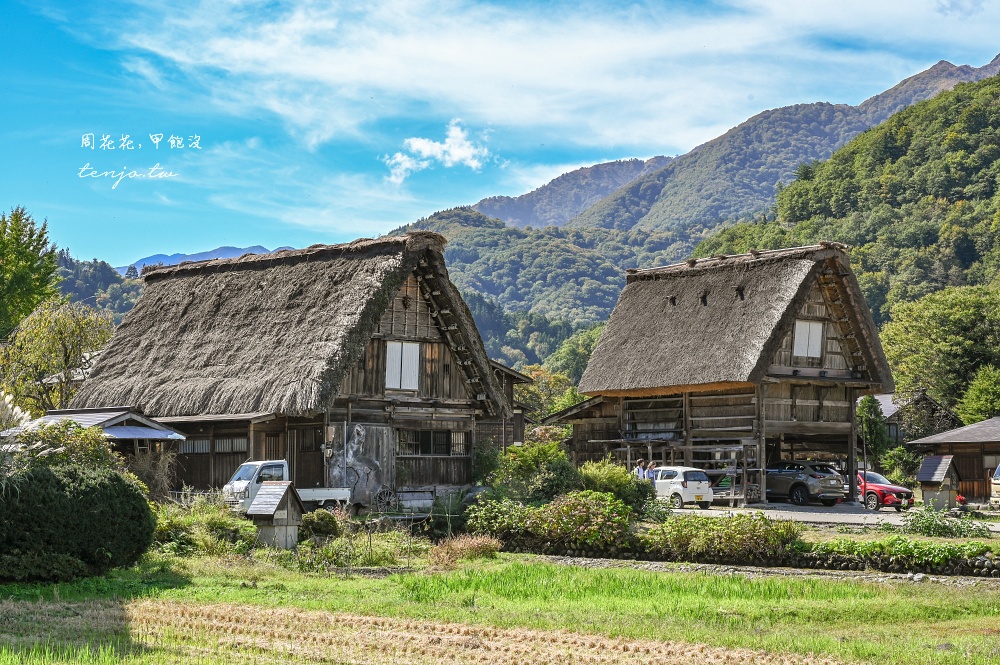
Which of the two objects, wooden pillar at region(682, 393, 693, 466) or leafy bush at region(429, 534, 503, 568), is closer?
leafy bush at region(429, 534, 503, 568)

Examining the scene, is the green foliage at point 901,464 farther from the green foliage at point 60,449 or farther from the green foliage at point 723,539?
the green foliage at point 60,449

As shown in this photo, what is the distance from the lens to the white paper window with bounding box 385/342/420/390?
31.6 metres

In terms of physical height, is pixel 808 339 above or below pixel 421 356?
above

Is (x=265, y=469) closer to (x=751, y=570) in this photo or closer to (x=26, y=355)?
(x=751, y=570)

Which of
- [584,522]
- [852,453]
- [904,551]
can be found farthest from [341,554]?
[852,453]

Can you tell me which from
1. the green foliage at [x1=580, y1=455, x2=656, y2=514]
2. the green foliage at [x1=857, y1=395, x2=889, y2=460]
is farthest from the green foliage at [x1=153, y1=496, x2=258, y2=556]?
the green foliage at [x1=857, y1=395, x2=889, y2=460]

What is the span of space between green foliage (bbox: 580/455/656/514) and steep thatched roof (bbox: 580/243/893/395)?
375 inches

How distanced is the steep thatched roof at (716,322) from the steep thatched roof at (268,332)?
9.78m

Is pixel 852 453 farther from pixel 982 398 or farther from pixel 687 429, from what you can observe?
pixel 982 398

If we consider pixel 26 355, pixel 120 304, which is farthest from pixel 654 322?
pixel 120 304

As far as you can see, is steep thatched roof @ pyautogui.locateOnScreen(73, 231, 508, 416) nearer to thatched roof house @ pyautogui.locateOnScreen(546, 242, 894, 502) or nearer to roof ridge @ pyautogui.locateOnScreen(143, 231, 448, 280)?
roof ridge @ pyautogui.locateOnScreen(143, 231, 448, 280)

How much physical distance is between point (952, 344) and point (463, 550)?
42074mm

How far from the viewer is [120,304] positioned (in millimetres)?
102750

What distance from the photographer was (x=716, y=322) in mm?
40594
